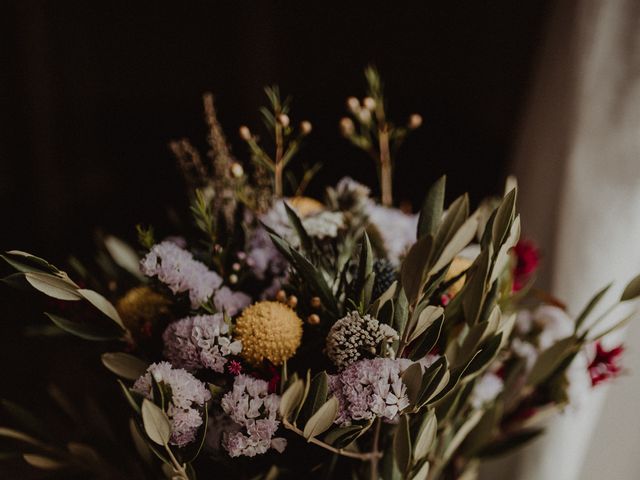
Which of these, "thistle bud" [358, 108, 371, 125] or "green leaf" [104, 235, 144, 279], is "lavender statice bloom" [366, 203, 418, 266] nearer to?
"thistle bud" [358, 108, 371, 125]

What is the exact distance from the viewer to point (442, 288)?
50cm

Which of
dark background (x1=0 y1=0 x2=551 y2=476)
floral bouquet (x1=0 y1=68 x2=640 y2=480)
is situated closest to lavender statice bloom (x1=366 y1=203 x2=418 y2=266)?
floral bouquet (x1=0 y1=68 x2=640 y2=480)

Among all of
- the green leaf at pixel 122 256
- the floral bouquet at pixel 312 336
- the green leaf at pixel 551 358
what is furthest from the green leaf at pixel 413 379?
the green leaf at pixel 122 256

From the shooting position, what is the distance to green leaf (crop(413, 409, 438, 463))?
1.45 ft

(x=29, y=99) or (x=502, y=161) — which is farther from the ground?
(x=502, y=161)

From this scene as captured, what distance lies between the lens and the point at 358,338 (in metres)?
0.42

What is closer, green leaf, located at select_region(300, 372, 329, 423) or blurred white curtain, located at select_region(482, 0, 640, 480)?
green leaf, located at select_region(300, 372, 329, 423)

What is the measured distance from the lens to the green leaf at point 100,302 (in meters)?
0.44

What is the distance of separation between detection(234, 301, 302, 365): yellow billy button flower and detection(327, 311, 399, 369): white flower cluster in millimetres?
42

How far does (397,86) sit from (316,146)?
0.48 meters

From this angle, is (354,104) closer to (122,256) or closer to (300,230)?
(300,230)

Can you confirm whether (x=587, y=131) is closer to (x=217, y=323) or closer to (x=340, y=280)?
(x=340, y=280)

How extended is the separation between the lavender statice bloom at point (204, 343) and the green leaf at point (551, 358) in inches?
12.8

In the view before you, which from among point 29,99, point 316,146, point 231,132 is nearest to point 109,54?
point 29,99
